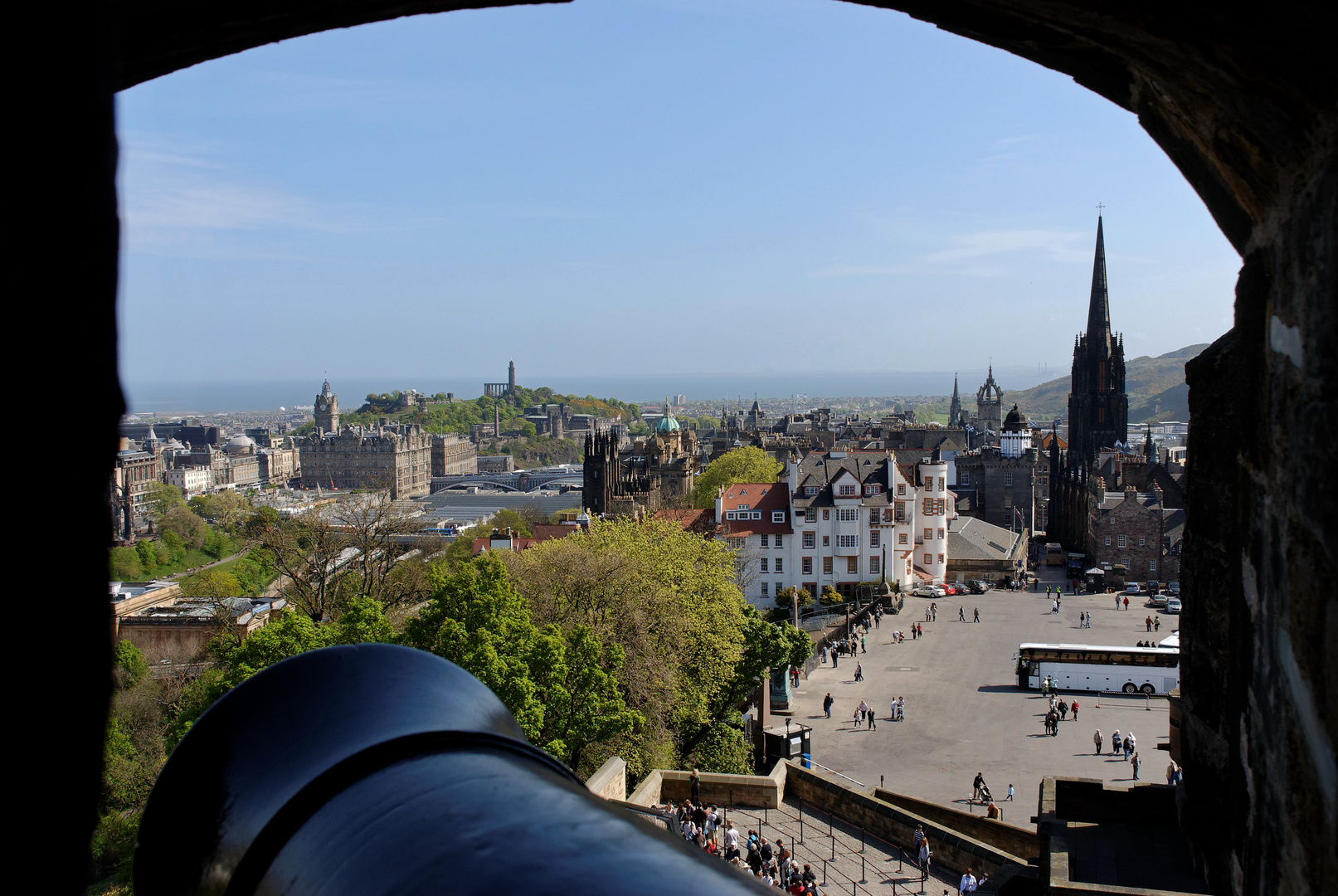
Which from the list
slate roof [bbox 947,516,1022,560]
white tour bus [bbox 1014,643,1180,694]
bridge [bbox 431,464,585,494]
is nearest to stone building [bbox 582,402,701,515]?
slate roof [bbox 947,516,1022,560]

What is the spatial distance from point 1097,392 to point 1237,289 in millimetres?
82487

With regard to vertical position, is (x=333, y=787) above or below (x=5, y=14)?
below

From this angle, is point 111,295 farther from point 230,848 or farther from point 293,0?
point 230,848

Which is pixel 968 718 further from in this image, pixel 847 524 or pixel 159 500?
pixel 159 500

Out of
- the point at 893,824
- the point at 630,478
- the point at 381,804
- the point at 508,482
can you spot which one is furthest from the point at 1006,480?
the point at 508,482

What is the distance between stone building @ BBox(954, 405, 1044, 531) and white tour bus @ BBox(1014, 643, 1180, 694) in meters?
47.7

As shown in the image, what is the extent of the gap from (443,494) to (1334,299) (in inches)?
6403

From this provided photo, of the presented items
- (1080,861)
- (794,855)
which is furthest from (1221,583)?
(794,855)

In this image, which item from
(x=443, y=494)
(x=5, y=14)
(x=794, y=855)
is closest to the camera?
(x=5, y=14)

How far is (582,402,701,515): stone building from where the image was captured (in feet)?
202

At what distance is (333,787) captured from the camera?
6.65 feet

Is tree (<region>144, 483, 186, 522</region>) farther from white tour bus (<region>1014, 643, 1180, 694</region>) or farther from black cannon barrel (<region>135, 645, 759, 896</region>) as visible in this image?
black cannon barrel (<region>135, 645, 759, 896</region>)

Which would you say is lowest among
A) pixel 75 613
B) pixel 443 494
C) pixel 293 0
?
pixel 443 494

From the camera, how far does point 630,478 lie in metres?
68.9
